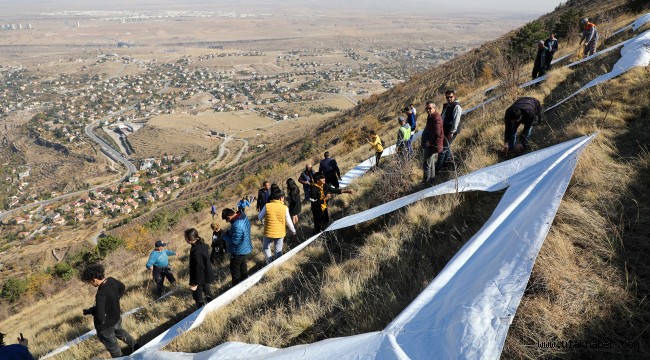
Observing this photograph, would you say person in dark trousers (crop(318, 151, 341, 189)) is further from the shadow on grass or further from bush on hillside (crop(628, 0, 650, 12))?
bush on hillside (crop(628, 0, 650, 12))

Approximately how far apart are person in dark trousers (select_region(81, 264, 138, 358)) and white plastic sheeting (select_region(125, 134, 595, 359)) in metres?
1.22

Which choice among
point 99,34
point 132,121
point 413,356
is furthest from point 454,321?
point 99,34

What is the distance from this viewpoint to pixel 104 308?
373 centimetres

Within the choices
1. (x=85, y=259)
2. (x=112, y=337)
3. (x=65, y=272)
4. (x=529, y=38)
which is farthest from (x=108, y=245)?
(x=529, y=38)

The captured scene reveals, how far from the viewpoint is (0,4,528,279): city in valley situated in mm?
41528

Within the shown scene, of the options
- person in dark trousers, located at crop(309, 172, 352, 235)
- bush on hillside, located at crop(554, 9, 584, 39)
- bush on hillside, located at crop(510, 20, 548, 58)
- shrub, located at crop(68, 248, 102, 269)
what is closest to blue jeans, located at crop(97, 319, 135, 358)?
person in dark trousers, located at crop(309, 172, 352, 235)

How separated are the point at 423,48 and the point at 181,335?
146 metres

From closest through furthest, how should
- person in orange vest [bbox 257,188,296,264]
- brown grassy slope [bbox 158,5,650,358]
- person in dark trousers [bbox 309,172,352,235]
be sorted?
brown grassy slope [bbox 158,5,650,358] < person in orange vest [bbox 257,188,296,264] < person in dark trousers [bbox 309,172,352,235]

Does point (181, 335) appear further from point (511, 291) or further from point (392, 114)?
point (392, 114)

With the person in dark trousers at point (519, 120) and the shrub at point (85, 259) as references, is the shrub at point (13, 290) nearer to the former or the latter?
the shrub at point (85, 259)

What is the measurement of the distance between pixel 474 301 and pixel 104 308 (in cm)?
373

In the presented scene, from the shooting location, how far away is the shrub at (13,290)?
14523mm

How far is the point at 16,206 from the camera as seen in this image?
48562mm

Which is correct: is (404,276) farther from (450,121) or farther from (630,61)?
(630,61)
